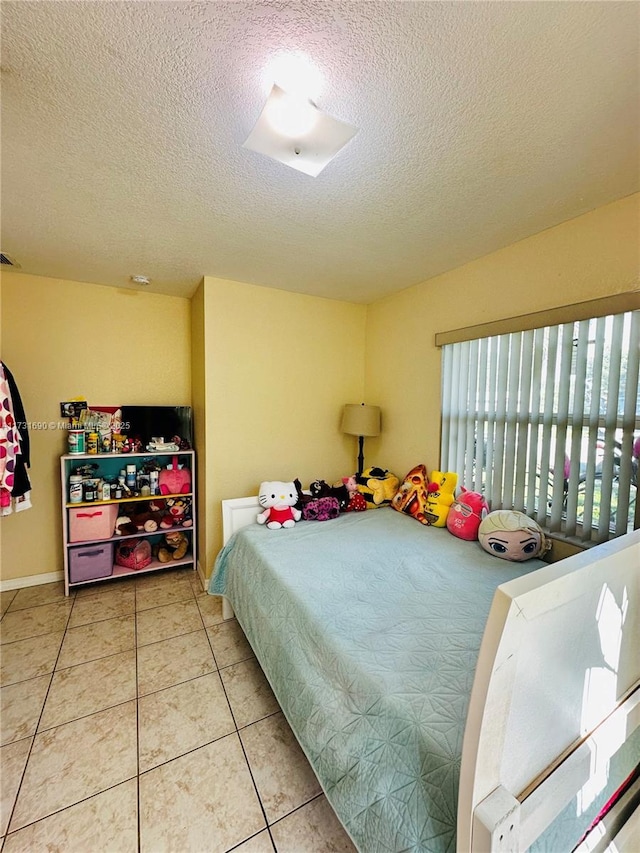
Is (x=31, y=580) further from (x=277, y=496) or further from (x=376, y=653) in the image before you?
(x=376, y=653)

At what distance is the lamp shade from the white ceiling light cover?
1.88m

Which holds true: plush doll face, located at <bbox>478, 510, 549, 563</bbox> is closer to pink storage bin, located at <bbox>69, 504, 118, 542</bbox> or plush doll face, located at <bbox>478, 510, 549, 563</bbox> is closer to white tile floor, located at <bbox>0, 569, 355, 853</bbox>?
white tile floor, located at <bbox>0, 569, 355, 853</bbox>

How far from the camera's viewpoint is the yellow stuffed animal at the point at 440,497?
2.22 m

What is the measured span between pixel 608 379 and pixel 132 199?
2436mm

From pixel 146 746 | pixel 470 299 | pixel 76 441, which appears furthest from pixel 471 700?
pixel 76 441

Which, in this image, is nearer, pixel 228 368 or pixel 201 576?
pixel 228 368

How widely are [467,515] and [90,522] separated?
108 inches

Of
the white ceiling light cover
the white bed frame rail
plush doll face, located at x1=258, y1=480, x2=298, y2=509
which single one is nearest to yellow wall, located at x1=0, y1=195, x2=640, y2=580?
plush doll face, located at x1=258, y1=480, x2=298, y2=509

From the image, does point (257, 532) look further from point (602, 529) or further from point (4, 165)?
point (4, 165)

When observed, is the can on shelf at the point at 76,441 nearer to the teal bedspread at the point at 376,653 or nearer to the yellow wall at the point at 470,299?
the teal bedspread at the point at 376,653

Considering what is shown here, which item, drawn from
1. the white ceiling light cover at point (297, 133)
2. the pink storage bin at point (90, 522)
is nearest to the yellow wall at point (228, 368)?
the pink storage bin at point (90, 522)

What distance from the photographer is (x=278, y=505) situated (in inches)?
89.8

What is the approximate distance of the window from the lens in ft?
5.11

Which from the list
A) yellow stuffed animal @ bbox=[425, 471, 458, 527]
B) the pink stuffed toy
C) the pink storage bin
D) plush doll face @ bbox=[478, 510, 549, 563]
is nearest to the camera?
plush doll face @ bbox=[478, 510, 549, 563]
